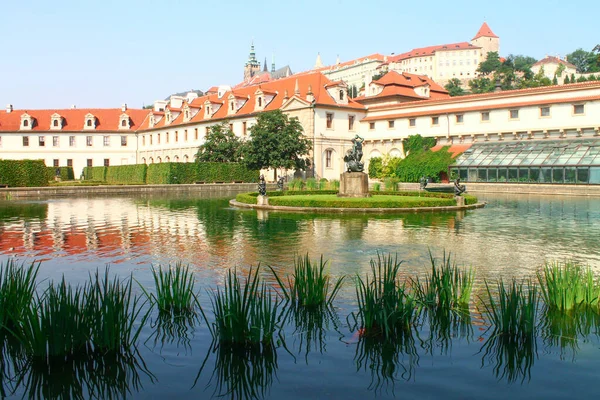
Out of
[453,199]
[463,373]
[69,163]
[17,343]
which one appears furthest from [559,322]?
[69,163]

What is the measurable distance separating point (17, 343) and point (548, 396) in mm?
6302

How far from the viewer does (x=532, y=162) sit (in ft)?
153

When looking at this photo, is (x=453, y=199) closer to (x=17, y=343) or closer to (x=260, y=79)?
(x=17, y=343)

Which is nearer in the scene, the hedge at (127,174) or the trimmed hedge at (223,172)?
the trimmed hedge at (223,172)

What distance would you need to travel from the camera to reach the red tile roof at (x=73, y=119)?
80688 millimetres

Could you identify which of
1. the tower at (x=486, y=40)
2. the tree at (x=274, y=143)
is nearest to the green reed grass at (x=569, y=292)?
the tree at (x=274, y=143)

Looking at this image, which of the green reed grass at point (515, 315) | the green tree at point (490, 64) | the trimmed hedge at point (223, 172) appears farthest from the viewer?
the green tree at point (490, 64)

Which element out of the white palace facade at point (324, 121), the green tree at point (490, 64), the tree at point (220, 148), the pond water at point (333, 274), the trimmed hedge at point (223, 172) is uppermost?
the green tree at point (490, 64)

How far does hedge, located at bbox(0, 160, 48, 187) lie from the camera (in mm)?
43947

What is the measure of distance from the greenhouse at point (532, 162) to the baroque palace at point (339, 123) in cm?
11

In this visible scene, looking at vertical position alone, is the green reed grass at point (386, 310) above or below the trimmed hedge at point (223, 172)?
below

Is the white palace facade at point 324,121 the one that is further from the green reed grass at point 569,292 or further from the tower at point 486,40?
the tower at point 486,40

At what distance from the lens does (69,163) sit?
81.9 metres

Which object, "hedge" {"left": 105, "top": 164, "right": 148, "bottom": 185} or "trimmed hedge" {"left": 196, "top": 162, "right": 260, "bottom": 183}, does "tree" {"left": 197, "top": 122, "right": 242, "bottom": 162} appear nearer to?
"trimmed hedge" {"left": 196, "top": 162, "right": 260, "bottom": 183}
